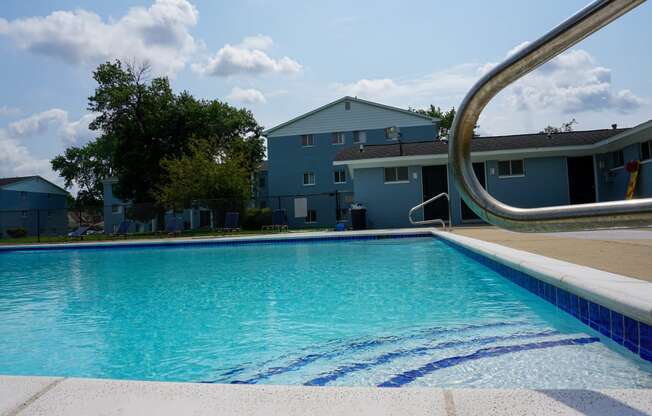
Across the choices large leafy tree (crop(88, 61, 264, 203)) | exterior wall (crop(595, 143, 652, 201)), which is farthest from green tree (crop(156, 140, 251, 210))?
exterior wall (crop(595, 143, 652, 201))

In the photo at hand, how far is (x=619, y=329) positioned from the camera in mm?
3061

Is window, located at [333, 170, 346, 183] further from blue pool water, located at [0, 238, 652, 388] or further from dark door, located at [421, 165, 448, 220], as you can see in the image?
blue pool water, located at [0, 238, 652, 388]

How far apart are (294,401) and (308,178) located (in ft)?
98.1

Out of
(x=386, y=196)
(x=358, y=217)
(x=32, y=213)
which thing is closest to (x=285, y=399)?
(x=358, y=217)

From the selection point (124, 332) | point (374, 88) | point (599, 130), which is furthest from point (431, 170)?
point (124, 332)

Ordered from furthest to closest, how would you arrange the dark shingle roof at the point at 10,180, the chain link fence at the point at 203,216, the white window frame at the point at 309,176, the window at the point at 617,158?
the dark shingle roof at the point at 10,180 < the white window frame at the point at 309,176 < the chain link fence at the point at 203,216 < the window at the point at 617,158

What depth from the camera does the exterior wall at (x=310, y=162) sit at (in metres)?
30.0

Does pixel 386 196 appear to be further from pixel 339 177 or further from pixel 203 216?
pixel 203 216

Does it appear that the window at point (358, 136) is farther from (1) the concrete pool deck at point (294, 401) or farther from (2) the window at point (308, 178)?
(1) the concrete pool deck at point (294, 401)

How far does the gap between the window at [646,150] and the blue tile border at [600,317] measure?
12.3 meters

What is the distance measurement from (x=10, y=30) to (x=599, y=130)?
68.3 ft

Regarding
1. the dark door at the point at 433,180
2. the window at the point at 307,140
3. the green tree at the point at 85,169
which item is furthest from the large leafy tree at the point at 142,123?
the green tree at the point at 85,169

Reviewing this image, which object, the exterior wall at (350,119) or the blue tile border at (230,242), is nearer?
the blue tile border at (230,242)

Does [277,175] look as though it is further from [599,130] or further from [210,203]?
[599,130]
